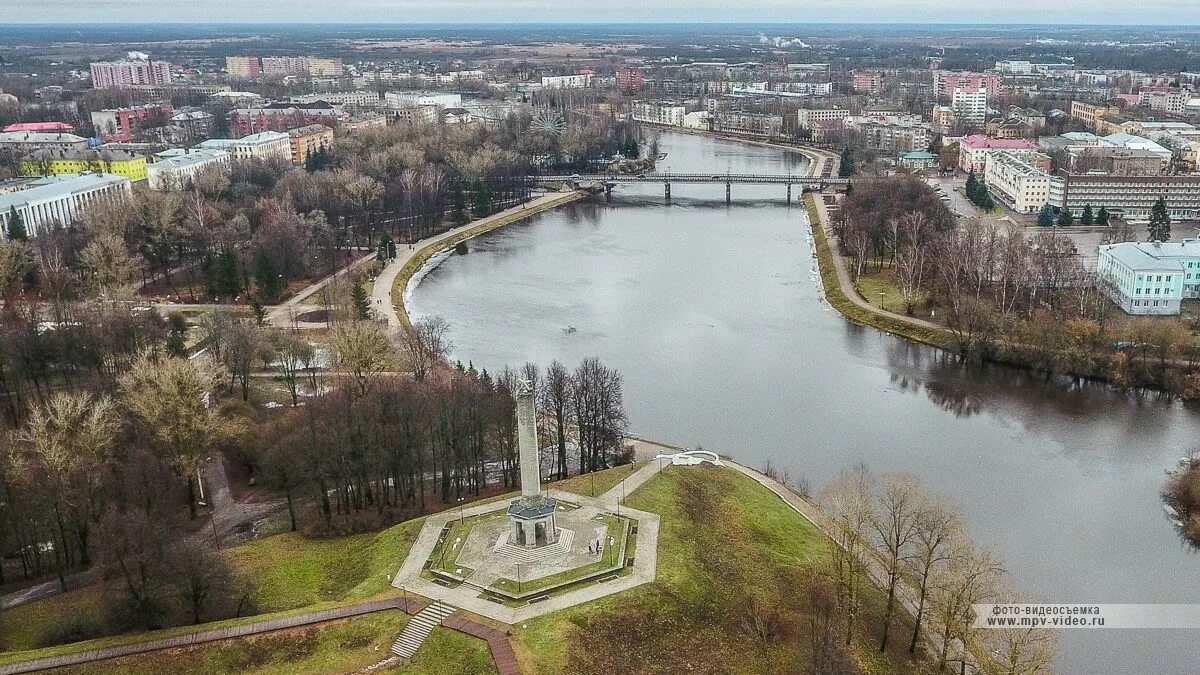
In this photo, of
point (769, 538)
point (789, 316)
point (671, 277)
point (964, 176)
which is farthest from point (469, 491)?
point (964, 176)

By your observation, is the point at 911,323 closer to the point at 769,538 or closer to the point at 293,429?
the point at 769,538

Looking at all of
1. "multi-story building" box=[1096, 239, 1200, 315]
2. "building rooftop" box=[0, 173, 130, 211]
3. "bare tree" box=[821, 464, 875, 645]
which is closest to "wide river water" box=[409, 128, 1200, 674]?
"bare tree" box=[821, 464, 875, 645]

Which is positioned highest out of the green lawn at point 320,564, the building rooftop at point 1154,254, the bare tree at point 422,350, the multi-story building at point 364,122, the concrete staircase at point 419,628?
the multi-story building at point 364,122

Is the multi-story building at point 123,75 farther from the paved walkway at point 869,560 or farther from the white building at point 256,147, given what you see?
the paved walkway at point 869,560

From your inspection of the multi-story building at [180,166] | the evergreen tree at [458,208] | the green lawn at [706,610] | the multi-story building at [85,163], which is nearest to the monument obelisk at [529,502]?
the green lawn at [706,610]

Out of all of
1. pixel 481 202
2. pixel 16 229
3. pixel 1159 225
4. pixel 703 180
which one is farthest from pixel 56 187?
pixel 1159 225

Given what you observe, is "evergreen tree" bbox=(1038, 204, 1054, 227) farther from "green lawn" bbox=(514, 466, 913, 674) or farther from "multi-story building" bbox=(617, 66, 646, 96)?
"multi-story building" bbox=(617, 66, 646, 96)

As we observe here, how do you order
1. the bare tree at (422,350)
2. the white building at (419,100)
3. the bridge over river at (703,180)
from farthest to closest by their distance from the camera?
1. the white building at (419,100)
2. the bridge over river at (703,180)
3. the bare tree at (422,350)
